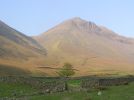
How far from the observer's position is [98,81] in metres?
50.4

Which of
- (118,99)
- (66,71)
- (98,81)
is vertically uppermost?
(66,71)

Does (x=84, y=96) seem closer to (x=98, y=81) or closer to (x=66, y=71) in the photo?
(x=98, y=81)

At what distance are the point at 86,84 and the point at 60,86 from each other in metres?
4.40

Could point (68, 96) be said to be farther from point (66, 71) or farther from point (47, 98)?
point (66, 71)

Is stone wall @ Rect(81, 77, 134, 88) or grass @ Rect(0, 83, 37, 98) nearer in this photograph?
grass @ Rect(0, 83, 37, 98)

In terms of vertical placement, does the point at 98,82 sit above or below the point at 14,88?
above

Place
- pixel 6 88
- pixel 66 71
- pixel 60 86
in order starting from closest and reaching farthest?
pixel 60 86 → pixel 6 88 → pixel 66 71

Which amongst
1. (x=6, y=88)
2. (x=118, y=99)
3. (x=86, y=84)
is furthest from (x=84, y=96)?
(x=6, y=88)

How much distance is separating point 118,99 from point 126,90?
9495mm

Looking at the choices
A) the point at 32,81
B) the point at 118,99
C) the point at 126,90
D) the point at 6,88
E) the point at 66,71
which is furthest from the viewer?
the point at 66,71

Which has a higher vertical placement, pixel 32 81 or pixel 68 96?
pixel 32 81

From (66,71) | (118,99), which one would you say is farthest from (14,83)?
(66,71)

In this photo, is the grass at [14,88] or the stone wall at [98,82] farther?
the stone wall at [98,82]

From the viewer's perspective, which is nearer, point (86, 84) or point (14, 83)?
point (86, 84)
